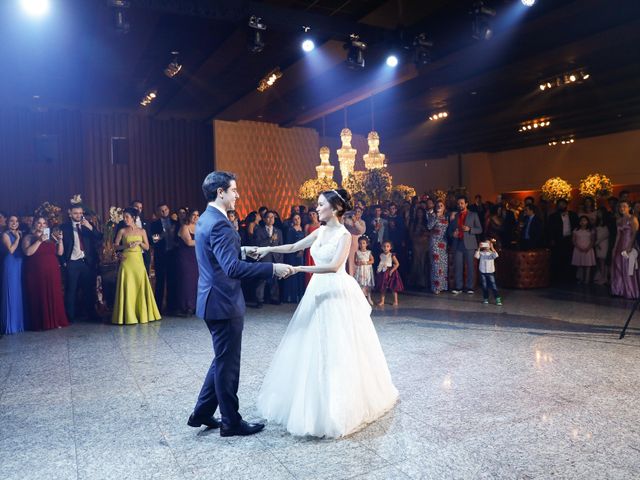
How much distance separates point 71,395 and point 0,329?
10.2 ft

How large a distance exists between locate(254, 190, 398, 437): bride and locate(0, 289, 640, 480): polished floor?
0.13m

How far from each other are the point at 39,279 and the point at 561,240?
9.33 meters

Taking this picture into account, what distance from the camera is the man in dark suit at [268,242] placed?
7918 mm

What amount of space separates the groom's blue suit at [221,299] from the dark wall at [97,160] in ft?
30.9

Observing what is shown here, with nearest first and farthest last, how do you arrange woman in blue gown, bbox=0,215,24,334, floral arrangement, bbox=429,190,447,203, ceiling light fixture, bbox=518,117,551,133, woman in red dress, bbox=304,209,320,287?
woman in blue gown, bbox=0,215,24,334
woman in red dress, bbox=304,209,320,287
floral arrangement, bbox=429,190,447,203
ceiling light fixture, bbox=518,117,551,133

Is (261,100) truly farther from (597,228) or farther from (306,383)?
(306,383)

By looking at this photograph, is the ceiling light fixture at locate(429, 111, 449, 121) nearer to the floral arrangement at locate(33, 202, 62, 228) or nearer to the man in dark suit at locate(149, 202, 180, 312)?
the man in dark suit at locate(149, 202, 180, 312)

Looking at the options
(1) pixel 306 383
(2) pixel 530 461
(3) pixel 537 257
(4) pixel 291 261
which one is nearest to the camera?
(2) pixel 530 461

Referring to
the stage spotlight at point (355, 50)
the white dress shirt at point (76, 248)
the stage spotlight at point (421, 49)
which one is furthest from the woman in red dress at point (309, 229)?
the white dress shirt at point (76, 248)

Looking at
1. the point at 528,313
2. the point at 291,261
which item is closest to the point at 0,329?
the point at 291,261

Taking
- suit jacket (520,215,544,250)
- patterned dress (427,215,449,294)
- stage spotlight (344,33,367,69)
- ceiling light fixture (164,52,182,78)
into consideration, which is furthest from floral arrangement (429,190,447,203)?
ceiling light fixture (164,52,182,78)

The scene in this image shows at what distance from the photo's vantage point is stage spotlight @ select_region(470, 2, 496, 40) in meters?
6.20

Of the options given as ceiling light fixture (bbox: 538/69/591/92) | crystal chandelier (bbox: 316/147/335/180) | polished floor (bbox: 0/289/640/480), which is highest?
ceiling light fixture (bbox: 538/69/591/92)

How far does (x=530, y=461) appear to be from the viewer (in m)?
2.77
